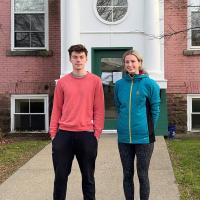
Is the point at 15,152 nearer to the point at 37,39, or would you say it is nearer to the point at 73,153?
the point at 37,39

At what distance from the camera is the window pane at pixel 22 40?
13328mm

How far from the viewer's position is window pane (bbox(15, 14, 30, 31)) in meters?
13.3

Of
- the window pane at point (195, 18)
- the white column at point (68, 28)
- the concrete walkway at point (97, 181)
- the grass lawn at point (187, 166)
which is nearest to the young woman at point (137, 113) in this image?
the concrete walkway at point (97, 181)

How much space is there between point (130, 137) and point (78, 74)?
2.84 ft

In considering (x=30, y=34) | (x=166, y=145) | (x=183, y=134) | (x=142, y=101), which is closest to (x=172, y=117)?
(x=183, y=134)

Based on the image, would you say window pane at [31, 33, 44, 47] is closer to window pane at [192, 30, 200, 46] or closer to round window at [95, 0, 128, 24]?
round window at [95, 0, 128, 24]

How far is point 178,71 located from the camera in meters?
12.9

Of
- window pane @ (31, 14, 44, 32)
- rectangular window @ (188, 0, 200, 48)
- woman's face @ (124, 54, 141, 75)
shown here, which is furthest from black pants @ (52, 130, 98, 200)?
window pane @ (31, 14, 44, 32)

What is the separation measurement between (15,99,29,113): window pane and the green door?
2097 millimetres

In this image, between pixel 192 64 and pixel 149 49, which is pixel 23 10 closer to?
pixel 149 49

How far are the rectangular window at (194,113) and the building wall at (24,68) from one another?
3.58 m

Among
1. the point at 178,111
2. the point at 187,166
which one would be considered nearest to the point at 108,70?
the point at 178,111

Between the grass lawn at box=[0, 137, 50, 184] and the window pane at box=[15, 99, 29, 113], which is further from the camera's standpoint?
the window pane at box=[15, 99, 29, 113]

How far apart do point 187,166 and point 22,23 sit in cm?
703
